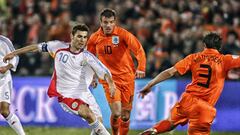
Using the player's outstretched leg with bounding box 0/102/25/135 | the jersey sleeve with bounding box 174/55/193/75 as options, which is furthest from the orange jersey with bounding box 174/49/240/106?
the player's outstretched leg with bounding box 0/102/25/135

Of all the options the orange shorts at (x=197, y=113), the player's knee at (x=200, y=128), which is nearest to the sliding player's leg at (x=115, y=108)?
the orange shorts at (x=197, y=113)

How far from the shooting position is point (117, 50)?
42.6 feet

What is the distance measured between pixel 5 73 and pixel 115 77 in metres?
1.82

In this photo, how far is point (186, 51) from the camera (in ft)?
64.1

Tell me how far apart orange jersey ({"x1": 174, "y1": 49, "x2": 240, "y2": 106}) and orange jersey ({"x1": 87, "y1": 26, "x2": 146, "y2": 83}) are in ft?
5.69

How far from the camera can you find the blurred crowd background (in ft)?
64.1

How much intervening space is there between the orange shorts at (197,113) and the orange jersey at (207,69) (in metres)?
0.09

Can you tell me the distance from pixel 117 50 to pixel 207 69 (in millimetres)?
2286

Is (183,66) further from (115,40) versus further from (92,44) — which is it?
(92,44)

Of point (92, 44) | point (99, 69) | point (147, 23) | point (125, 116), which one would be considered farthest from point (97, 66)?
point (147, 23)

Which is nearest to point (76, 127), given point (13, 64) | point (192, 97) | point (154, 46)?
point (154, 46)

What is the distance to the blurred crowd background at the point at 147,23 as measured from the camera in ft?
64.1

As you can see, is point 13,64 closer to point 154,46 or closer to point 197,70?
point 197,70

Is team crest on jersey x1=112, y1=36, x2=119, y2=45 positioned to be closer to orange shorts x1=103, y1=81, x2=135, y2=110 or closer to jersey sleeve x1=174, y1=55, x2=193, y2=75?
orange shorts x1=103, y1=81, x2=135, y2=110
